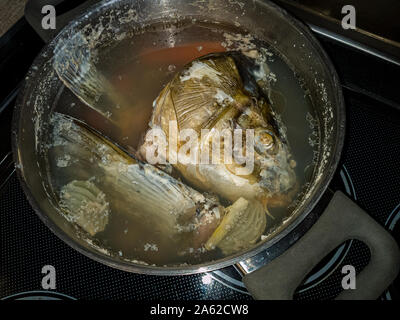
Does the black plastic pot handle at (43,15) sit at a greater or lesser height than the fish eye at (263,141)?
greater

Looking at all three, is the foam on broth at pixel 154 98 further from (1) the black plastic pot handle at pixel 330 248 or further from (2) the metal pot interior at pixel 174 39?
(1) the black plastic pot handle at pixel 330 248

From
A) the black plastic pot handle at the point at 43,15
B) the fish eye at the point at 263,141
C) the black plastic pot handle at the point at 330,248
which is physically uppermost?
the black plastic pot handle at the point at 43,15

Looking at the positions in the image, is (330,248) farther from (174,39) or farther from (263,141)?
(174,39)

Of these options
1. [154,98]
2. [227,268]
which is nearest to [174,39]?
[154,98]

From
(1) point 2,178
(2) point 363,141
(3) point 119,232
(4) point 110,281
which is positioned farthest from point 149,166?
(2) point 363,141

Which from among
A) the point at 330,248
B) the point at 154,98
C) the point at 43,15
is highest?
the point at 43,15

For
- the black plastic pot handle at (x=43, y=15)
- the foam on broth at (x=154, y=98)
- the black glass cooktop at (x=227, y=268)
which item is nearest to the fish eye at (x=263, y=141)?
the foam on broth at (x=154, y=98)
